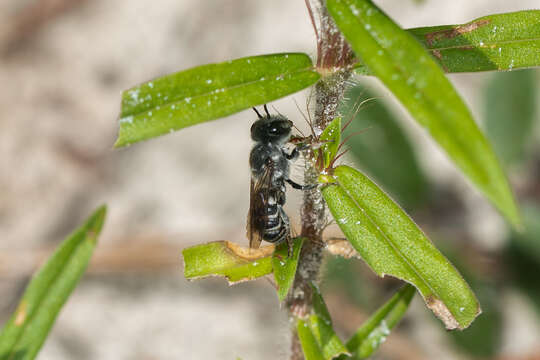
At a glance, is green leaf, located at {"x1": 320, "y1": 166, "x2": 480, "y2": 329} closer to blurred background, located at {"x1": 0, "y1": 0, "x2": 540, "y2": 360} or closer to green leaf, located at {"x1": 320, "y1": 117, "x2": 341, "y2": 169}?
green leaf, located at {"x1": 320, "y1": 117, "x2": 341, "y2": 169}

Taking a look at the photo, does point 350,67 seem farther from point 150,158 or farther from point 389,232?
point 150,158

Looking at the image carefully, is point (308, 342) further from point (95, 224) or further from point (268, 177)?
point (95, 224)

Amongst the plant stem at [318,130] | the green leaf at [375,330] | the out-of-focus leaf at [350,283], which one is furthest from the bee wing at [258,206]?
the out-of-focus leaf at [350,283]

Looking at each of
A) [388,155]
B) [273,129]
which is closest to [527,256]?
[388,155]

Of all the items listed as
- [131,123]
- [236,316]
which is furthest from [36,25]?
[131,123]

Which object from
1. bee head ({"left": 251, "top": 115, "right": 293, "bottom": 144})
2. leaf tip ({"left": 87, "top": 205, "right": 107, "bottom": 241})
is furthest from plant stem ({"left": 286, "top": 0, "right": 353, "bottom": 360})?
leaf tip ({"left": 87, "top": 205, "right": 107, "bottom": 241})

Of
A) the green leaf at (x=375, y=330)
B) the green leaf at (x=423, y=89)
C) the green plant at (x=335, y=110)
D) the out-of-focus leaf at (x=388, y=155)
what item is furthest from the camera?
the out-of-focus leaf at (x=388, y=155)

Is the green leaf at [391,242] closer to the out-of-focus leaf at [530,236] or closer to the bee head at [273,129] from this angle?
the bee head at [273,129]
